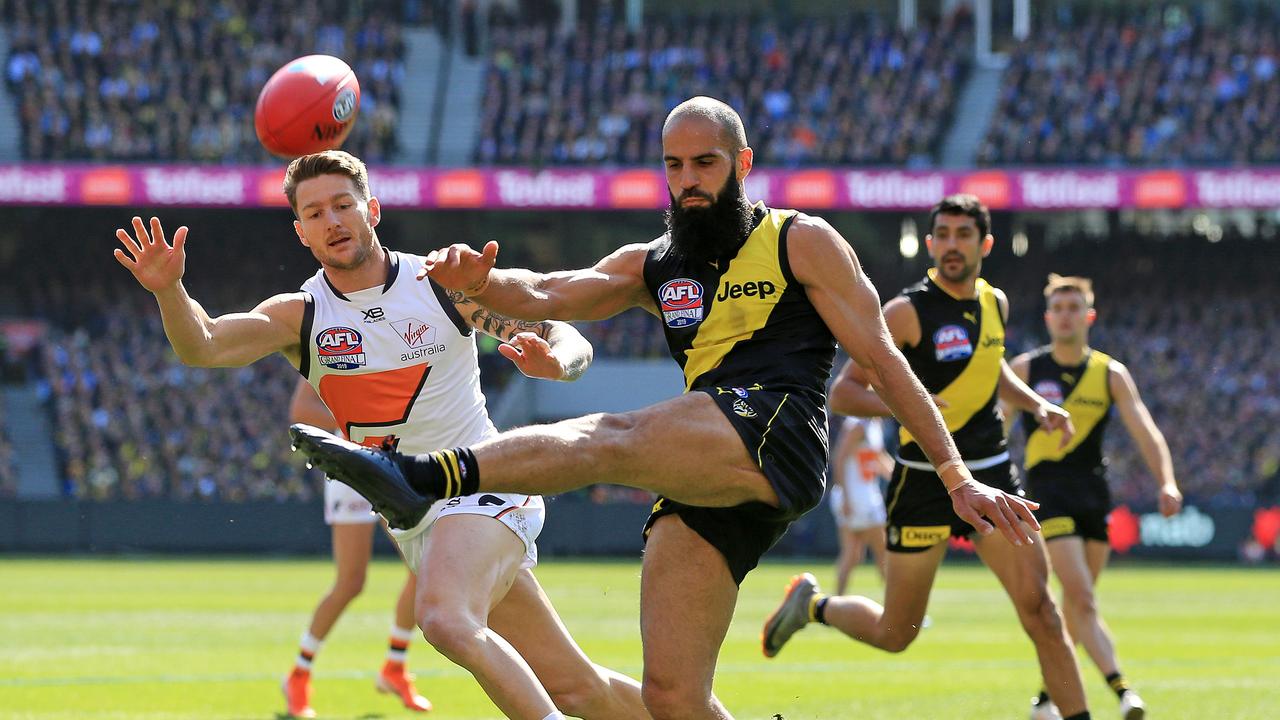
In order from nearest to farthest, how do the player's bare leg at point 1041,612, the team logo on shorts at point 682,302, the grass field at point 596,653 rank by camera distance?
the team logo on shorts at point 682,302
the player's bare leg at point 1041,612
the grass field at point 596,653

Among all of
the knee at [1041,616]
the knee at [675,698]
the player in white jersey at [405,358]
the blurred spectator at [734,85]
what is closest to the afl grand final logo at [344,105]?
the player in white jersey at [405,358]

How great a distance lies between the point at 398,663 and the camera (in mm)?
10617

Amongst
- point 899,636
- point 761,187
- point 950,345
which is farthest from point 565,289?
point 761,187

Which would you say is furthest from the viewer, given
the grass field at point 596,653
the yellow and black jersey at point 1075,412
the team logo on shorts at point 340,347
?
the yellow and black jersey at point 1075,412

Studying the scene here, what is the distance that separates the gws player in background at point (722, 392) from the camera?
5609mm

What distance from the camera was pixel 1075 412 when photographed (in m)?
11.1

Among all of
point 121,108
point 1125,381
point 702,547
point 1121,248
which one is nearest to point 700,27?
point 1121,248

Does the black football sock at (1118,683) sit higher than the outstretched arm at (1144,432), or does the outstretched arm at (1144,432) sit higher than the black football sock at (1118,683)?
the outstretched arm at (1144,432)

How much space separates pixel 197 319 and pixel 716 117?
216 centimetres

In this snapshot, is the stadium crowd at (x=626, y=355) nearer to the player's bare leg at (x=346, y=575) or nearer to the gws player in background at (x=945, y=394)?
the player's bare leg at (x=346, y=575)

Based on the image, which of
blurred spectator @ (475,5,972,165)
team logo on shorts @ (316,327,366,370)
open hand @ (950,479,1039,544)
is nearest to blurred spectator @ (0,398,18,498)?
blurred spectator @ (475,5,972,165)

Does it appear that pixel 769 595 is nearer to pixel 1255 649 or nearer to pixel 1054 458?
pixel 1255 649

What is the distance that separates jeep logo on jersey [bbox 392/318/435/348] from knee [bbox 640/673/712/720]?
5.86 feet

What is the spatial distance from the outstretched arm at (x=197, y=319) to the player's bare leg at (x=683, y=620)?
71.1 inches
